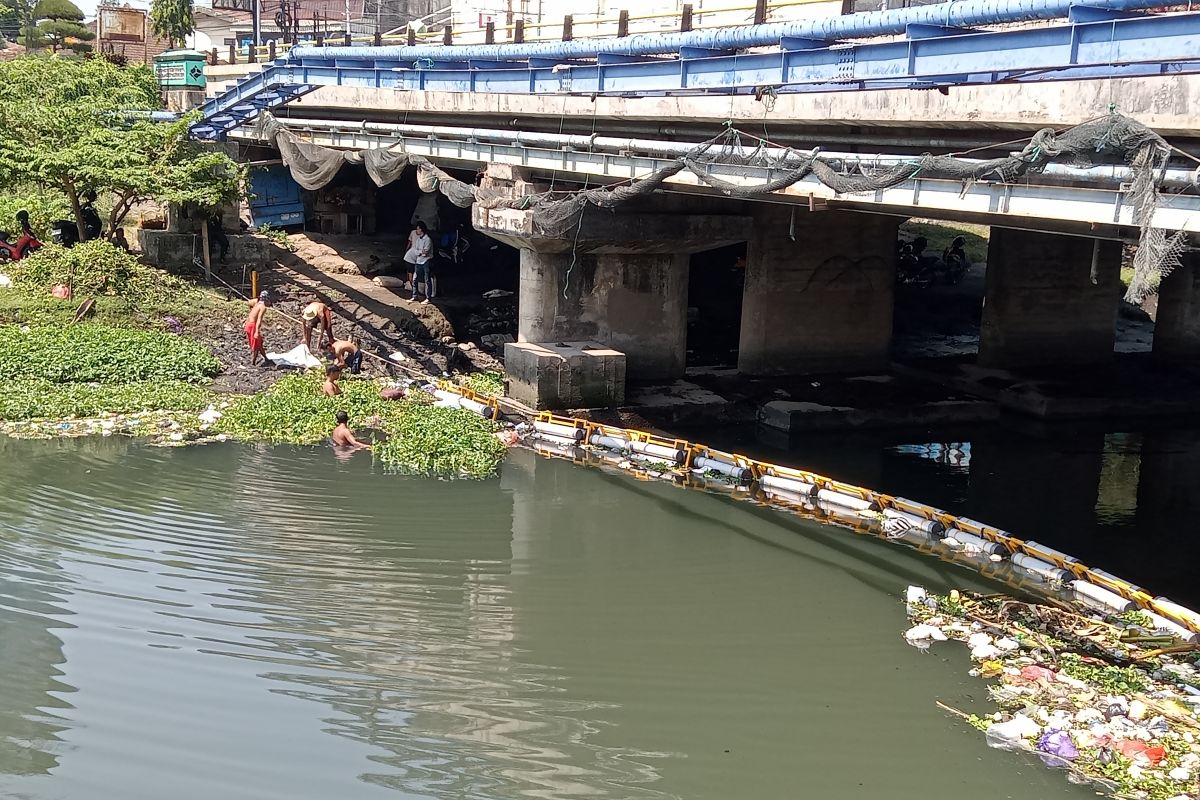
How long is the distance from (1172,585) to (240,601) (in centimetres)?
910

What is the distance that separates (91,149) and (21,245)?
2.84m

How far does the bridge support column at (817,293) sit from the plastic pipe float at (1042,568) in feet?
28.8

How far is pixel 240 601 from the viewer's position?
10.4 metres

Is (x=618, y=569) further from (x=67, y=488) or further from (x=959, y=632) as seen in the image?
(x=67, y=488)

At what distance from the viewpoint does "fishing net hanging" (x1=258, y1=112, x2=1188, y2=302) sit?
337 inches

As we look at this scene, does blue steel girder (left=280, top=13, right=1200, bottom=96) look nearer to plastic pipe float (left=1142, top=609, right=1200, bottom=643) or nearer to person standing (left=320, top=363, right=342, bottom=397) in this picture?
plastic pipe float (left=1142, top=609, right=1200, bottom=643)

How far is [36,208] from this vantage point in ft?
74.0

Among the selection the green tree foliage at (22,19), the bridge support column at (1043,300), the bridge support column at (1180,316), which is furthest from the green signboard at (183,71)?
the bridge support column at (1180,316)

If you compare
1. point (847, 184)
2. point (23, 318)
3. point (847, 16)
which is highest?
point (847, 16)

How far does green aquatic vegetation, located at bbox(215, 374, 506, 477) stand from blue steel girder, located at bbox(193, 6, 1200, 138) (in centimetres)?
486

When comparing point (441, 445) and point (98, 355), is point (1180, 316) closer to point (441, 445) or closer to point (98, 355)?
point (441, 445)

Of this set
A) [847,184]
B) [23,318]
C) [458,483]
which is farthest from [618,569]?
[23,318]

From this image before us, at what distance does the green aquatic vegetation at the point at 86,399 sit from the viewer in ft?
51.8

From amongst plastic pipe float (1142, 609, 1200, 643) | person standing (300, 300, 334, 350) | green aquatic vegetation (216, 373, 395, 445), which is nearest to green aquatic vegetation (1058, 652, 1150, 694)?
plastic pipe float (1142, 609, 1200, 643)
